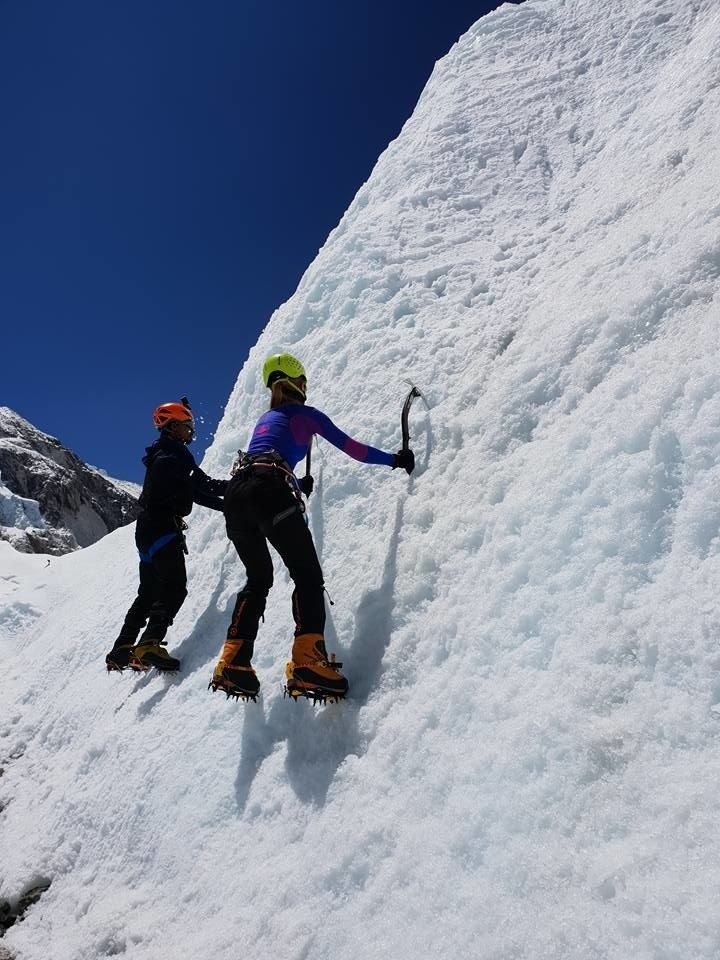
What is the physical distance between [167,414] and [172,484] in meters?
0.81

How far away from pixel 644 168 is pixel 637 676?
497cm

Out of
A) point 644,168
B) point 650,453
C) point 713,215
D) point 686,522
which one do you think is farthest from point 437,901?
point 644,168

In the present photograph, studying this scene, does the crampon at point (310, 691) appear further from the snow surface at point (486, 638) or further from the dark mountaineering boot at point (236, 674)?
the dark mountaineering boot at point (236, 674)

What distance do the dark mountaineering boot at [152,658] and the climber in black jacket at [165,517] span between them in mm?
177

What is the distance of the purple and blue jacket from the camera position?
4805 millimetres

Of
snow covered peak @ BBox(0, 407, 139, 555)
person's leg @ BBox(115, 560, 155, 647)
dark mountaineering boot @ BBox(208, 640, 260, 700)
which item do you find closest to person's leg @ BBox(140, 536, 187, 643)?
person's leg @ BBox(115, 560, 155, 647)

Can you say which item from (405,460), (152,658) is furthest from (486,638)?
(152,658)

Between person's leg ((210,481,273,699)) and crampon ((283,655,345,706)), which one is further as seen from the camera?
person's leg ((210,481,273,699))

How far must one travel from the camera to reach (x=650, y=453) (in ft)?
10.9

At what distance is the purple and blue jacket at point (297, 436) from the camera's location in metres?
4.80

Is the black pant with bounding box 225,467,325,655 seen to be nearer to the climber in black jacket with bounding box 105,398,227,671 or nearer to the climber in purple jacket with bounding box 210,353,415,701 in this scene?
the climber in purple jacket with bounding box 210,353,415,701

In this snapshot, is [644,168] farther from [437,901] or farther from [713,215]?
[437,901]

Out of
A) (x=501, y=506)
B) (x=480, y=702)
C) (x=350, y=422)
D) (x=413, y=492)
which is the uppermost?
(x=350, y=422)

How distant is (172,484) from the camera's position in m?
6.38
